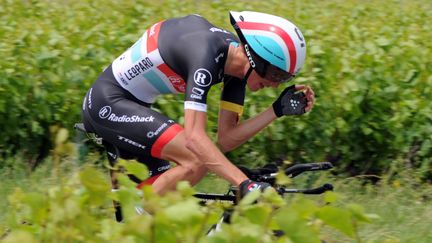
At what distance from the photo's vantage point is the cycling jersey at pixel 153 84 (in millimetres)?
4762

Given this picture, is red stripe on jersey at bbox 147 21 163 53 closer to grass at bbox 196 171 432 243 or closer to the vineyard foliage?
grass at bbox 196 171 432 243

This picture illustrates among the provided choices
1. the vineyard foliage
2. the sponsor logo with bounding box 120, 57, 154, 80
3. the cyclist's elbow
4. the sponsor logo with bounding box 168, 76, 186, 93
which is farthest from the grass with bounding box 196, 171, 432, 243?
the sponsor logo with bounding box 120, 57, 154, 80

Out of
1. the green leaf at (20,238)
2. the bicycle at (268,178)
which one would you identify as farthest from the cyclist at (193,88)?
the green leaf at (20,238)

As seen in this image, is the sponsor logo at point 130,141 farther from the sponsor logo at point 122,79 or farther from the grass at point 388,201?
the grass at point 388,201

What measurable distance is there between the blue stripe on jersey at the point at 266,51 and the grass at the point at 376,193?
1.69 m

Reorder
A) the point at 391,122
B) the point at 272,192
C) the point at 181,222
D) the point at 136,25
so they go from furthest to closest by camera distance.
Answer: the point at 136,25 < the point at 391,122 < the point at 272,192 < the point at 181,222

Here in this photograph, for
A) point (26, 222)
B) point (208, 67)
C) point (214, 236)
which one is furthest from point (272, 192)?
point (208, 67)

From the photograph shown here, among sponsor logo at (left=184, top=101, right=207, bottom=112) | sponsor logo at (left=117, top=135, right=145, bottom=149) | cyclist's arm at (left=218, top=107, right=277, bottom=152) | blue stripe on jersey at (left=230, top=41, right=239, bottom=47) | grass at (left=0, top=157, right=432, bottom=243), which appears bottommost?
grass at (left=0, top=157, right=432, bottom=243)

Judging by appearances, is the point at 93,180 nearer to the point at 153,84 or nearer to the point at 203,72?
the point at 203,72

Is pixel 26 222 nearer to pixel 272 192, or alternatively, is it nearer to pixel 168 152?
pixel 272 192

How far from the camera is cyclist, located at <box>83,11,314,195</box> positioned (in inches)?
177

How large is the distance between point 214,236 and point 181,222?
163 mm

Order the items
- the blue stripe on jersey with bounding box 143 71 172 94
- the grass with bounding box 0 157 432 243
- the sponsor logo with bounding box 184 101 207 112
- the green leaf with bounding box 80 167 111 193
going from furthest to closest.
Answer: the grass with bounding box 0 157 432 243, the blue stripe on jersey with bounding box 143 71 172 94, the sponsor logo with bounding box 184 101 207 112, the green leaf with bounding box 80 167 111 193

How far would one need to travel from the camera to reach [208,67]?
459 centimetres
